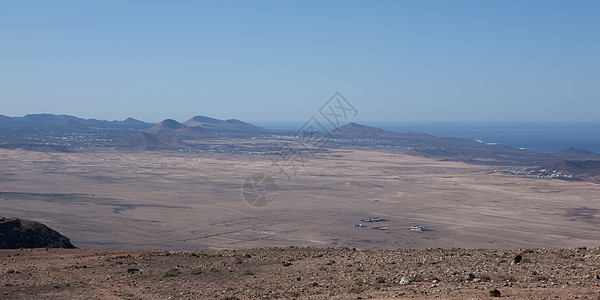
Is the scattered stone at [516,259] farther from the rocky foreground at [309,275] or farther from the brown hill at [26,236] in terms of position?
the brown hill at [26,236]

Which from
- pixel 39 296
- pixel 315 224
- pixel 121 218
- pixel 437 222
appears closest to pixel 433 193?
pixel 437 222

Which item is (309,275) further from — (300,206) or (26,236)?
(300,206)

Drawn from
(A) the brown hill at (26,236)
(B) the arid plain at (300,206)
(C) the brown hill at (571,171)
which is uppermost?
(A) the brown hill at (26,236)

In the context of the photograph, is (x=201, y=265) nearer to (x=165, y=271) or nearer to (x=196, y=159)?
(x=165, y=271)

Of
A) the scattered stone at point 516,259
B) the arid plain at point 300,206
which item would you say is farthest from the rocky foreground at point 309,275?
the arid plain at point 300,206

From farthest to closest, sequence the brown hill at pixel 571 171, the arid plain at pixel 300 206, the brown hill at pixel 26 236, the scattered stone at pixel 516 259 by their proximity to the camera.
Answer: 1. the brown hill at pixel 571 171
2. the arid plain at pixel 300 206
3. the brown hill at pixel 26 236
4. the scattered stone at pixel 516 259
